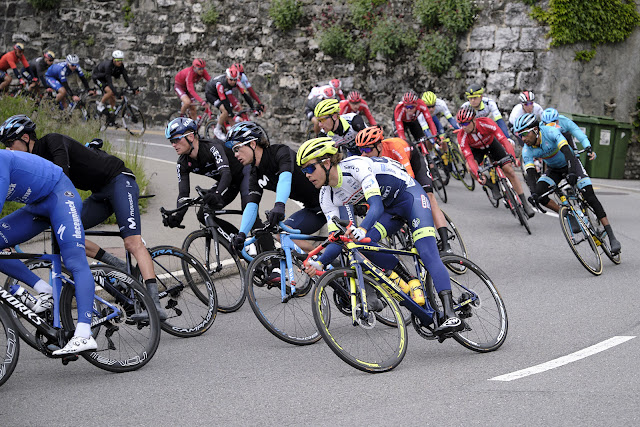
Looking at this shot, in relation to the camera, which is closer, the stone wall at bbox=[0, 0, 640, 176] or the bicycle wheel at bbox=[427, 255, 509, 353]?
the bicycle wheel at bbox=[427, 255, 509, 353]

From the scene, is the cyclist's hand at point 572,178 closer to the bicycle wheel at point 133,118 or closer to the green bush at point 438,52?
the green bush at point 438,52

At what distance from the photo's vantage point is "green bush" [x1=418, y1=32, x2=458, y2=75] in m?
22.8

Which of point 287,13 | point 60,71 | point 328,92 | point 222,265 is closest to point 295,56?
point 287,13

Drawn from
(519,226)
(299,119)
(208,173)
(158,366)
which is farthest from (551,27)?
(158,366)

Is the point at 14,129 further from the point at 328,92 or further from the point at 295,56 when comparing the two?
the point at 295,56

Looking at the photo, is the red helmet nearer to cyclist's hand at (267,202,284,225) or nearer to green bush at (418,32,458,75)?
green bush at (418,32,458,75)

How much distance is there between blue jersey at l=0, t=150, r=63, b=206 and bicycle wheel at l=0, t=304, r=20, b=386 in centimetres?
80

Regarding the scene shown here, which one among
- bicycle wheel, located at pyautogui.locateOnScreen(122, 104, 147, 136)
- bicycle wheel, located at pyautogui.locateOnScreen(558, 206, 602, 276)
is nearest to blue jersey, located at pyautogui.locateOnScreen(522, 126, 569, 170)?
bicycle wheel, located at pyautogui.locateOnScreen(558, 206, 602, 276)

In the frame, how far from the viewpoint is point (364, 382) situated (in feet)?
20.1

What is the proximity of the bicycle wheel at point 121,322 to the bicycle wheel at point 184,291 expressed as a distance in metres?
0.85

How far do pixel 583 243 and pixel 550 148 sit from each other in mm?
1376

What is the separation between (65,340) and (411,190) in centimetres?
301

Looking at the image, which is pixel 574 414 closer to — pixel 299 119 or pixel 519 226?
pixel 519 226

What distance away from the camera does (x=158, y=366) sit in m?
6.69
